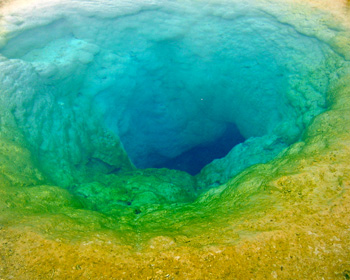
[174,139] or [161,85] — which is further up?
[161,85]

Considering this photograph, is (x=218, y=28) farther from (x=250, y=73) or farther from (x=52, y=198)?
(x=52, y=198)

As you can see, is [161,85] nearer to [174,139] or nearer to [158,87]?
[158,87]

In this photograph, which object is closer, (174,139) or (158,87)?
(158,87)

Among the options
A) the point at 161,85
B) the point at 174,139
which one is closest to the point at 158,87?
the point at 161,85

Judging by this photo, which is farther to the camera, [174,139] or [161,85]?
[174,139]

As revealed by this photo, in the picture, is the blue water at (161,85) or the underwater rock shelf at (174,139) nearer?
the underwater rock shelf at (174,139)

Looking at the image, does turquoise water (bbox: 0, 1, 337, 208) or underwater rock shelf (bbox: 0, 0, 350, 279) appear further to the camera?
turquoise water (bbox: 0, 1, 337, 208)

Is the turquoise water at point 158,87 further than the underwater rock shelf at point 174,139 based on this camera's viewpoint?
Yes

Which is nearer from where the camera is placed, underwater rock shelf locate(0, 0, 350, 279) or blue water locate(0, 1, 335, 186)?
underwater rock shelf locate(0, 0, 350, 279)
